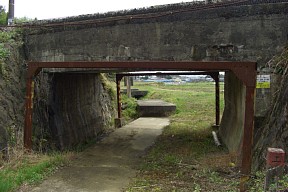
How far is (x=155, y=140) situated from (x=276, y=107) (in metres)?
6.34

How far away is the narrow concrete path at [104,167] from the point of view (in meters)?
6.50

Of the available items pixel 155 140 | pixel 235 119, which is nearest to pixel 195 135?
pixel 155 140

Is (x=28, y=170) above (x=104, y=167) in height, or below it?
above

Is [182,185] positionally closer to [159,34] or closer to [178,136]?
[159,34]

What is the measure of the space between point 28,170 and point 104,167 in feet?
6.38

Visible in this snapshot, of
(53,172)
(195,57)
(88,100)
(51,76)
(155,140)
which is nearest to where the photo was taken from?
(53,172)

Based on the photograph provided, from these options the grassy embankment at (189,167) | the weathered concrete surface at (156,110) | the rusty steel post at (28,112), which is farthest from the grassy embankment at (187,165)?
the weathered concrete surface at (156,110)

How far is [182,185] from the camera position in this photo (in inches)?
249

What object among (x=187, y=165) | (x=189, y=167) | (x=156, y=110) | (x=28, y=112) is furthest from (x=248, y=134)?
(x=156, y=110)

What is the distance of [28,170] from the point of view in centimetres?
693

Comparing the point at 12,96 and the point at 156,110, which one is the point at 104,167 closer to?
the point at 12,96

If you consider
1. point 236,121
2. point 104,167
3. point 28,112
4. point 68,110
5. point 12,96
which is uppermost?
point 12,96

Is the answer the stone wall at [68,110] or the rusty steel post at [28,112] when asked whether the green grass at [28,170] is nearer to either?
the rusty steel post at [28,112]

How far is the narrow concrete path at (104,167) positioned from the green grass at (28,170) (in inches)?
9.5
